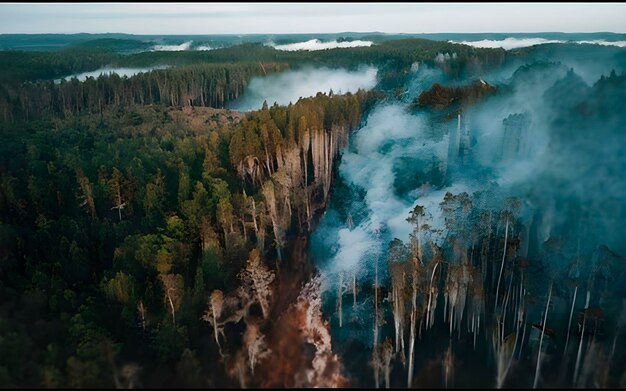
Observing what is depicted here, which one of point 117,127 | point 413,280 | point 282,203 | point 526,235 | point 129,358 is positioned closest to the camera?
point 129,358

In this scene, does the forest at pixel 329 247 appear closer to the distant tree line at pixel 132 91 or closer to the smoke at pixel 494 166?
the smoke at pixel 494 166

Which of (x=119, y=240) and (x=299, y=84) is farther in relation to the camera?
(x=299, y=84)

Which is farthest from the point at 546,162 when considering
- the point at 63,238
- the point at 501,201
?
the point at 63,238

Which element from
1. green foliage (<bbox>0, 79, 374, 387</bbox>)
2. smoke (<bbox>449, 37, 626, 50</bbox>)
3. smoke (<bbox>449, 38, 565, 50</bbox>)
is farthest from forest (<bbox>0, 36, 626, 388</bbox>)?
smoke (<bbox>449, 38, 565, 50</bbox>)

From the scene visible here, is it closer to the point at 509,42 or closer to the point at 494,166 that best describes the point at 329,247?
the point at 494,166

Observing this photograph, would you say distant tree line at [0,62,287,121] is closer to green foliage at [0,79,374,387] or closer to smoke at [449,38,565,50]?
green foliage at [0,79,374,387]

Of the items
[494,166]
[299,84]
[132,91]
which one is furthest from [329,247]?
[299,84]

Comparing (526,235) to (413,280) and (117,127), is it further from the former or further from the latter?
(117,127)
